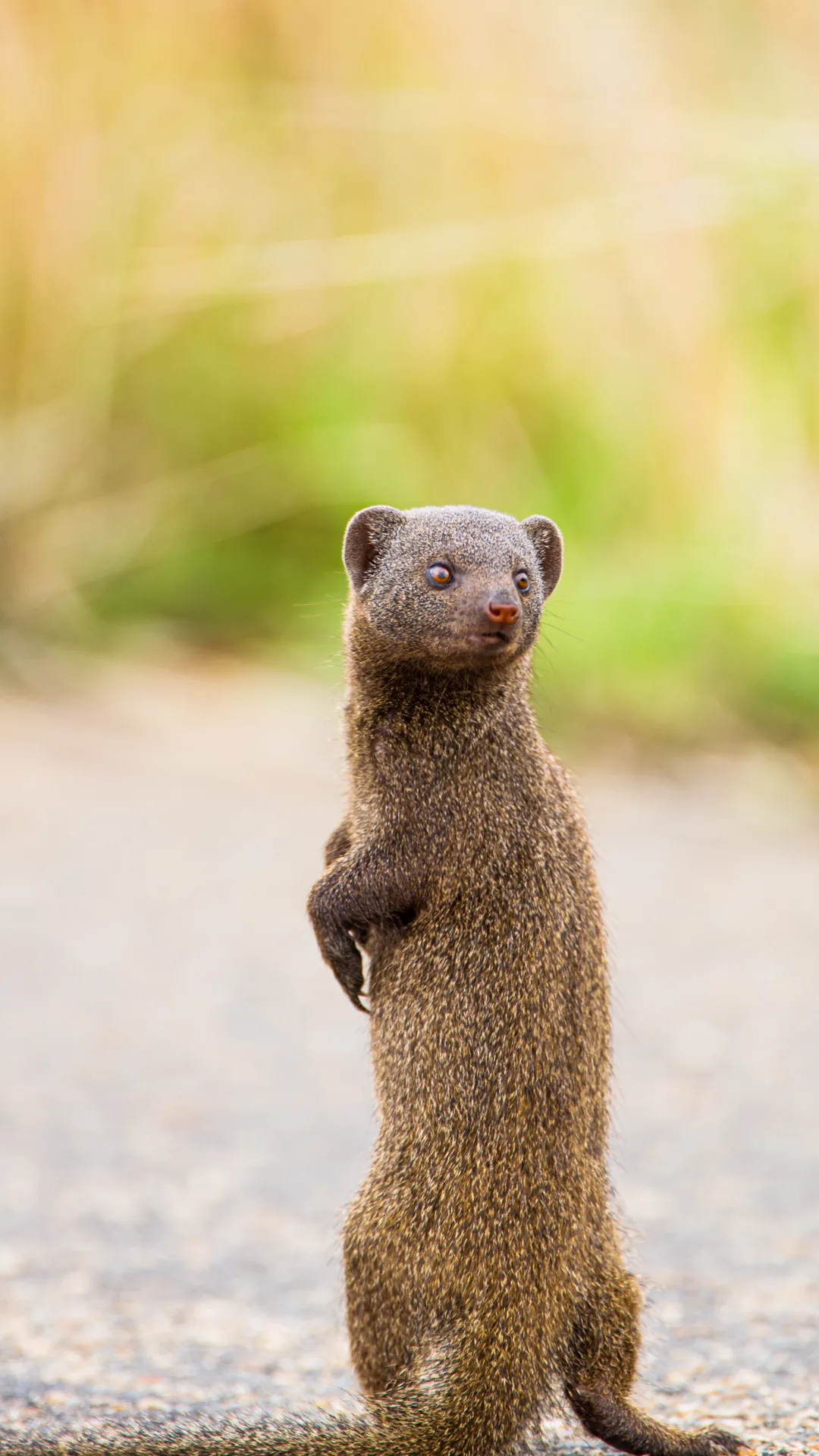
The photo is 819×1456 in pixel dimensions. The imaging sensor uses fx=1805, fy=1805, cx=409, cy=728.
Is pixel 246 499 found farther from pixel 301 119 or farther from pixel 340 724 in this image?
pixel 340 724

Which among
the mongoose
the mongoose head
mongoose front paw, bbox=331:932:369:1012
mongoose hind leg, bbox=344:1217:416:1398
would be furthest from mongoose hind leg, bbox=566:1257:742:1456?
the mongoose head

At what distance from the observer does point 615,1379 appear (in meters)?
2.47

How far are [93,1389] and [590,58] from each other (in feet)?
23.4

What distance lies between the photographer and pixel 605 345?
29.1 ft

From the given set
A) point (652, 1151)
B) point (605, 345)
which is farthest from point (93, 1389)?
point (605, 345)

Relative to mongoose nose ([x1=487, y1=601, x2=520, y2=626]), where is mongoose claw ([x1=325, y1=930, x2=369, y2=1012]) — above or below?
below

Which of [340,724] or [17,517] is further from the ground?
[17,517]

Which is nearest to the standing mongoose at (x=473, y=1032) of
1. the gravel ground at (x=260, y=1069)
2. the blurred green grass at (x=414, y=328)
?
the gravel ground at (x=260, y=1069)

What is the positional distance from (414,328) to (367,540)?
6853 mm

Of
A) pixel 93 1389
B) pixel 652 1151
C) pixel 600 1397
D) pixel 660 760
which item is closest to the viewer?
pixel 600 1397

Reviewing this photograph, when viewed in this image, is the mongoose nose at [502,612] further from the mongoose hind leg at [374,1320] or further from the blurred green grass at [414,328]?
the blurred green grass at [414,328]

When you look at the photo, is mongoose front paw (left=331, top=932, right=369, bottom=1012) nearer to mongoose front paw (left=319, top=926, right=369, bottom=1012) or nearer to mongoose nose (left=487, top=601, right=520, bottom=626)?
mongoose front paw (left=319, top=926, right=369, bottom=1012)

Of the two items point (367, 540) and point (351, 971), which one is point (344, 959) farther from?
point (367, 540)

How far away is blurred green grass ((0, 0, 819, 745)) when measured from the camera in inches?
319
